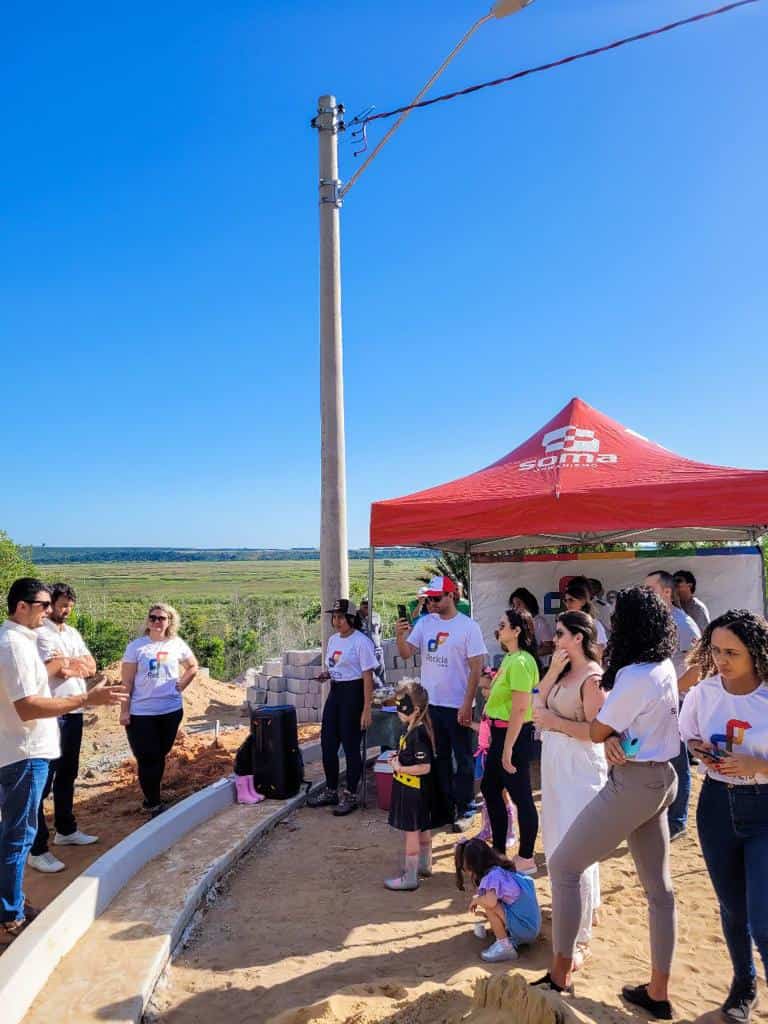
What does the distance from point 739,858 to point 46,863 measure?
Answer: 4517 millimetres

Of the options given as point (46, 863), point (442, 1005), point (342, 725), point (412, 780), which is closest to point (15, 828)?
point (46, 863)

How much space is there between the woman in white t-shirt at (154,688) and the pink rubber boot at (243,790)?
2.13 feet

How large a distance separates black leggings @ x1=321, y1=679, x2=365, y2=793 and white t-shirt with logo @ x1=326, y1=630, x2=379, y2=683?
0.23 ft

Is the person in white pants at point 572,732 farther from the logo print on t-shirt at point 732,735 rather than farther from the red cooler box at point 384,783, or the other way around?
the red cooler box at point 384,783

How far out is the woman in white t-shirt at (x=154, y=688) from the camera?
6086 mm

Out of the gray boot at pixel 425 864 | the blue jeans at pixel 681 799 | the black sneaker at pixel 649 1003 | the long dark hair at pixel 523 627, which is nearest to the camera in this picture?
the black sneaker at pixel 649 1003

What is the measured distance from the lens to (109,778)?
8438mm

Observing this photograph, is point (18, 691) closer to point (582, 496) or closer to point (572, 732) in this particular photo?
point (572, 732)

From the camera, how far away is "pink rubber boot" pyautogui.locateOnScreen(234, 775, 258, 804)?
20.7 ft

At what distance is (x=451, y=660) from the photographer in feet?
17.8

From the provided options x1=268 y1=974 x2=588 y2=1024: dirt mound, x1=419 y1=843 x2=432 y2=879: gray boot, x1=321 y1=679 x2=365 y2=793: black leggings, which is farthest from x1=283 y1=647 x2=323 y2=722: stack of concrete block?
x1=268 y1=974 x2=588 y2=1024: dirt mound

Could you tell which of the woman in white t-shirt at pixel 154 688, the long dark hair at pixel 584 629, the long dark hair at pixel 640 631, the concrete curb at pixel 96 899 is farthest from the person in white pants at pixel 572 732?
the woman in white t-shirt at pixel 154 688

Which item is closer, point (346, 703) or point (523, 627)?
point (523, 627)

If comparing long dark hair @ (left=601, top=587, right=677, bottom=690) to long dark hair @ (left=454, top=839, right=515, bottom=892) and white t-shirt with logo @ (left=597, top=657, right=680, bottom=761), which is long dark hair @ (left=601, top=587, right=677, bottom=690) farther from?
long dark hair @ (left=454, top=839, right=515, bottom=892)
